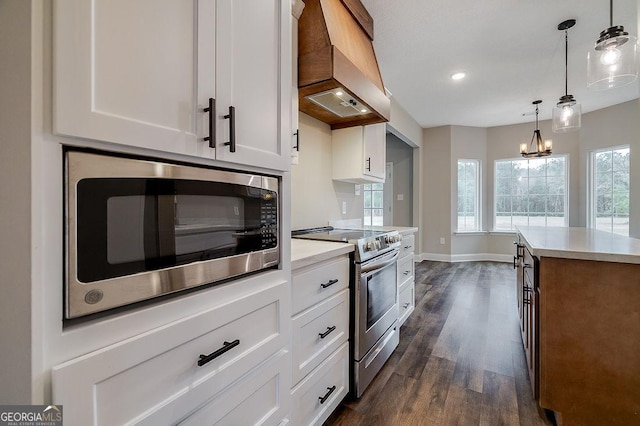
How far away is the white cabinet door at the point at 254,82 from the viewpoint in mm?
867

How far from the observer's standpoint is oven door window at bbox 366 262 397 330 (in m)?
1.80

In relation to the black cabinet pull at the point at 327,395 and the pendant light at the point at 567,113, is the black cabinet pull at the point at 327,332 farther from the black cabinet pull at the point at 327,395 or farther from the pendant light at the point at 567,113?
the pendant light at the point at 567,113

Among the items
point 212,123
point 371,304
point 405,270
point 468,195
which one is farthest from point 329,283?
point 468,195

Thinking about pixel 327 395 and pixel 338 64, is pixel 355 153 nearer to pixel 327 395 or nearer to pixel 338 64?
pixel 338 64

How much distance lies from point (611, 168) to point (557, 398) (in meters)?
5.27

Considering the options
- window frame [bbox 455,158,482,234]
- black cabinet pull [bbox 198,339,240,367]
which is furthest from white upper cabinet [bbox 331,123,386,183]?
window frame [bbox 455,158,482,234]

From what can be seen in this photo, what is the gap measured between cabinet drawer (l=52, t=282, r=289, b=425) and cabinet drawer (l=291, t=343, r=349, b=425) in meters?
0.42

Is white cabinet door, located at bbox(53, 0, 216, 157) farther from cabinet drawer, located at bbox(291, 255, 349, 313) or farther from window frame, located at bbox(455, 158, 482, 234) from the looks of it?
window frame, located at bbox(455, 158, 482, 234)

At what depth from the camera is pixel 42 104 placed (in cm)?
53

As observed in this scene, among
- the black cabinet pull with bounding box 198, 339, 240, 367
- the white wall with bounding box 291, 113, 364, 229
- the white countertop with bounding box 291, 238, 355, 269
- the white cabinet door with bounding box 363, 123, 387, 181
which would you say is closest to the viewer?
the black cabinet pull with bounding box 198, 339, 240, 367

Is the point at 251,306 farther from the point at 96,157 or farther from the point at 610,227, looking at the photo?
the point at 610,227

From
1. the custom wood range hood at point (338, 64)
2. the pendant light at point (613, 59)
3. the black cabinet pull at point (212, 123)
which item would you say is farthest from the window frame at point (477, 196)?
the black cabinet pull at point (212, 123)
